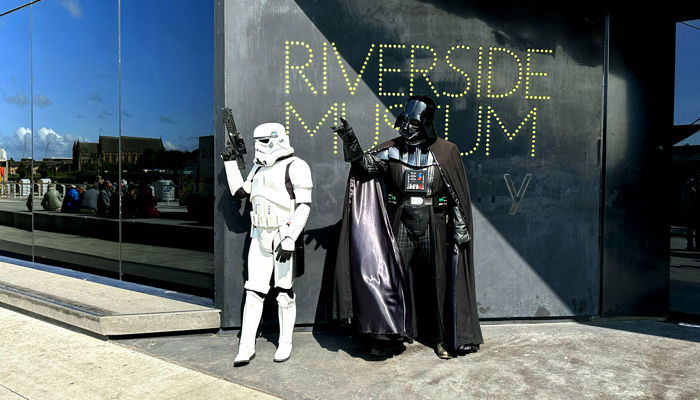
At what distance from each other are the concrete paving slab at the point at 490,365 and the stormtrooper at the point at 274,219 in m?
0.33

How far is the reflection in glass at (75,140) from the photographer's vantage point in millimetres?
6531

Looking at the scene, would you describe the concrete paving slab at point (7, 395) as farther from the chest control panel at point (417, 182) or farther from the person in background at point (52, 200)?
the person in background at point (52, 200)

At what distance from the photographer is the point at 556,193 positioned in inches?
201

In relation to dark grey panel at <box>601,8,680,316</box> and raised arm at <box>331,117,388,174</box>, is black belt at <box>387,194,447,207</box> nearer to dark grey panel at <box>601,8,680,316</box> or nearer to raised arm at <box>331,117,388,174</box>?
raised arm at <box>331,117,388,174</box>

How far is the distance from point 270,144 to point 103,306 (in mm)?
2447

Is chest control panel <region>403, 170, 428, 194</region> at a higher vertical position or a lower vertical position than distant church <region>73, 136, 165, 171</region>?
lower

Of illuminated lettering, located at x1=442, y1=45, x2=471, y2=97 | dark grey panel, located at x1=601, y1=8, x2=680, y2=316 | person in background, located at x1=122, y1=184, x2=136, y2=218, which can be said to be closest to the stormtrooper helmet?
illuminated lettering, located at x1=442, y1=45, x2=471, y2=97

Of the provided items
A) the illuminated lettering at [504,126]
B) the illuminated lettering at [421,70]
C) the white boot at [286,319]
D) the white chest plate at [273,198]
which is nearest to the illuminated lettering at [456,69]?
the illuminated lettering at [421,70]

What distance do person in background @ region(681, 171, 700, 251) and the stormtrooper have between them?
12.9ft

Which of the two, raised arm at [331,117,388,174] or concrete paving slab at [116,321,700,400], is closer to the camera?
concrete paving slab at [116,321,700,400]

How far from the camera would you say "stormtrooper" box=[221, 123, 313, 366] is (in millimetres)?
4086

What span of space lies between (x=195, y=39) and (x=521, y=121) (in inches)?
145

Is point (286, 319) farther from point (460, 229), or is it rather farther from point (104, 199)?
point (104, 199)

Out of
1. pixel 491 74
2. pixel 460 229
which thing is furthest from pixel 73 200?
pixel 491 74
